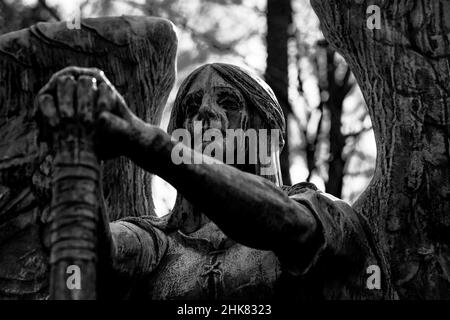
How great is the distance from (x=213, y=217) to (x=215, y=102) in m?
1.03

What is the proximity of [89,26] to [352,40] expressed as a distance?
1110 millimetres

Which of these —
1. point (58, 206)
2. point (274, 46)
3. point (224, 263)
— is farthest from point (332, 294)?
point (274, 46)

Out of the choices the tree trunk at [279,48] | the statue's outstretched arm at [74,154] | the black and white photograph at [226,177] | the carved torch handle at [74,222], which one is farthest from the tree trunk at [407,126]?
the tree trunk at [279,48]

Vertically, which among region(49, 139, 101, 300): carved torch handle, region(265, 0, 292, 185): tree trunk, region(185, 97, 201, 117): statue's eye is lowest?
region(49, 139, 101, 300): carved torch handle

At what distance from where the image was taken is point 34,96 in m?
7.29

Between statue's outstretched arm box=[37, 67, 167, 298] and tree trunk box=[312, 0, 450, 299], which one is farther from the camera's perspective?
tree trunk box=[312, 0, 450, 299]

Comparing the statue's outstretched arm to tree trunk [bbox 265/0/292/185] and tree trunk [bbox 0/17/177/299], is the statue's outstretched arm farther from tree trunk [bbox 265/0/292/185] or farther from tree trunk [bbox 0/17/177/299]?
tree trunk [bbox 265/0/292/185]

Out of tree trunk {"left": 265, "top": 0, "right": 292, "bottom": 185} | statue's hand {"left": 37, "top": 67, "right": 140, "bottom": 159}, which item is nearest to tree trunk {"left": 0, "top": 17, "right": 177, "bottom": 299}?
statue's hand {"left": 37, "top": 67, "right": 140, "bottom": 159}

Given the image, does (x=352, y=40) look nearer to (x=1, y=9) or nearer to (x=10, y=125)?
(x=10, y=125)

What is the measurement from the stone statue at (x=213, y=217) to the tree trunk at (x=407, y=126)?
452mm

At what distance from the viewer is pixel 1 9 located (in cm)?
1300

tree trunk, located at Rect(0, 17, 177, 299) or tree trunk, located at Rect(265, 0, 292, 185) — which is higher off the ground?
tree trunk, located at Rect(265, 0, 292, 185)

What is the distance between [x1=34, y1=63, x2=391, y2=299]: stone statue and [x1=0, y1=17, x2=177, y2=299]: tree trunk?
33 centimetres

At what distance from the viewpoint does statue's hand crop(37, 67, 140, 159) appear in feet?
18.7
